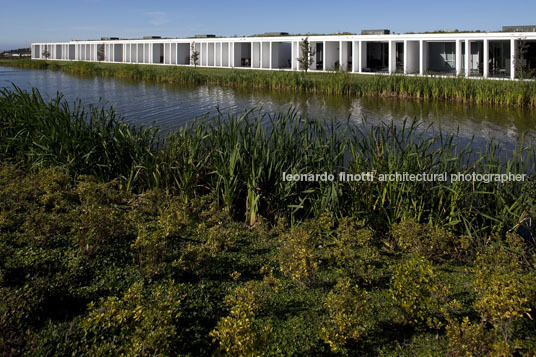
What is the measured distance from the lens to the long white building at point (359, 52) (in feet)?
68.2

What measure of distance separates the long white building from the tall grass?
15.0 metres

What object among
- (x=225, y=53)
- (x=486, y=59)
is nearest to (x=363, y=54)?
(x=486, y=59)

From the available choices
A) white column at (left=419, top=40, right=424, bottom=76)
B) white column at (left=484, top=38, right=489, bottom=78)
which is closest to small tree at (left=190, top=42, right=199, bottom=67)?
white column at (left=419, top=40, right=424, bottom=76)

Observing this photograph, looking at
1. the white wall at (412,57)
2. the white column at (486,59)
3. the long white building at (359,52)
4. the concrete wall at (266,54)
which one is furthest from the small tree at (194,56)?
the white column at (486,59)

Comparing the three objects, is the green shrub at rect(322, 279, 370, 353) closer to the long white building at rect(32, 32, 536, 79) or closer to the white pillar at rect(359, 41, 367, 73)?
the long white building at rect(32, 32, 536, 79)

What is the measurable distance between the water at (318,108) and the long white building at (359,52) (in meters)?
4.58

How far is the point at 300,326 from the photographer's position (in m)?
2.62

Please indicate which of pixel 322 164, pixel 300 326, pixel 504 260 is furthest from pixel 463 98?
pixel 300 326

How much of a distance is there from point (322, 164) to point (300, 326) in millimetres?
2266

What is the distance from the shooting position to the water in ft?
38.0

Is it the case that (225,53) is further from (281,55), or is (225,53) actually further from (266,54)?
(281,55)

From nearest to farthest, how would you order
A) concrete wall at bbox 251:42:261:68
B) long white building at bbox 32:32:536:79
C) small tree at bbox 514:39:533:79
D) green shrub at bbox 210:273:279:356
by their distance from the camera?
green shrub at bbox 210:273:279:356 → small tree at bbox 514:39:533:79 → long white building at bbox 32:32:536:79 → concrete wall at bbox 251:42:261:68

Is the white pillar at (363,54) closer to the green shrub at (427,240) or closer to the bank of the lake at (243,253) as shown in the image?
the bank of the lake at (243,253)

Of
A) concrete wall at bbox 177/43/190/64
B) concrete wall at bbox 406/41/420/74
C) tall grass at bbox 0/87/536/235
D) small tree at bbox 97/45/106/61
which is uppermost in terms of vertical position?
small tree at bbox 97/45/106/61
